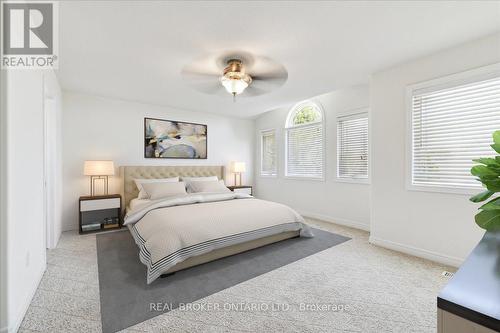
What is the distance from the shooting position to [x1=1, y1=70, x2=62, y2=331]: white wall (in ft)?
4.85

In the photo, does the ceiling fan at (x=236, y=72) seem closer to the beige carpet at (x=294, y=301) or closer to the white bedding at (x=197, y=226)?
the white bedding at (x=197, y=226)

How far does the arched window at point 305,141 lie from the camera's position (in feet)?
15.6

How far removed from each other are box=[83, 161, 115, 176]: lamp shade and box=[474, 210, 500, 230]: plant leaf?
452 cm

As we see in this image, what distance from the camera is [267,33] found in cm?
221

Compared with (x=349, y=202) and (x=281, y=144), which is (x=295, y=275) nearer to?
(x=349, y=202)

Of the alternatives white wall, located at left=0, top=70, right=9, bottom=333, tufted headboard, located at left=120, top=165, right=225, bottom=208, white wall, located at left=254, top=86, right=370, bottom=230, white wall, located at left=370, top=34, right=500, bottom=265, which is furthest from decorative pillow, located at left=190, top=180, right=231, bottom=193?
white wall, located at left=0, top=70, right=9, bottom=333

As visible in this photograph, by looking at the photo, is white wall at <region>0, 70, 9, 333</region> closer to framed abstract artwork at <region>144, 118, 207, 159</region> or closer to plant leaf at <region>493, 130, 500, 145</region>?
plant leaf at <region>493, 130, 500, 145</region>

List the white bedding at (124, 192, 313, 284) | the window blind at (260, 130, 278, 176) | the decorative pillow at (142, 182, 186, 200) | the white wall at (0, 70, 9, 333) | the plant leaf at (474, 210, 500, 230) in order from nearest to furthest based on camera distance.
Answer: the plant leaf at (474, 210, 500, 230)
the white wall at (0, 70, 9, 333)
the white bedding at (124, 192, 313, 284)
the decorative pillow at (142, 182, 186, 200)
the window blind at (260, 130, 278, 176)

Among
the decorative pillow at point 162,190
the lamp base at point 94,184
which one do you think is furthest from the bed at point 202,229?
the lamp base at point 94,184

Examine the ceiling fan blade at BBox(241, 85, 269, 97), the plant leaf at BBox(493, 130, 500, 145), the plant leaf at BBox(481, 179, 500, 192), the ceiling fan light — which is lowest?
the plant leaf at BBox(481, 179, 500, 192)

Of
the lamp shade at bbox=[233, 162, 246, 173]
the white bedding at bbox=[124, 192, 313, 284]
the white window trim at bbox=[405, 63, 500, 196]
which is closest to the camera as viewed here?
the white bedding at bbox=[124, 192, 313, 284]

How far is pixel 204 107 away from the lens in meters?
5.00

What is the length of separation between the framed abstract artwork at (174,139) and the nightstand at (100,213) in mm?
1146

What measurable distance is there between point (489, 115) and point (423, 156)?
0.71 meters
